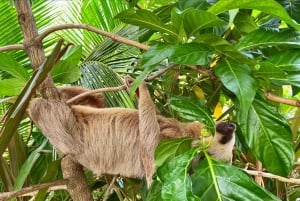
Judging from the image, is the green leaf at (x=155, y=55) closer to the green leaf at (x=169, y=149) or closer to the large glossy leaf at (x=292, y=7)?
the green leaf at (x=169, y=149)

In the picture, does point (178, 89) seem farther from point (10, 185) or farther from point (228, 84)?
point (228, 84)

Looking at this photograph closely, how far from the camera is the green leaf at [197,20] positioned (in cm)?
80

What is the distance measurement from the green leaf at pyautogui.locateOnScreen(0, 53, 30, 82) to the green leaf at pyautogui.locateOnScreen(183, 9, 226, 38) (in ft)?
1.85

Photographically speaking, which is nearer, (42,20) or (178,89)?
(178,89)

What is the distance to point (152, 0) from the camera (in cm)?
142

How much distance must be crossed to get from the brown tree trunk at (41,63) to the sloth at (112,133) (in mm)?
45

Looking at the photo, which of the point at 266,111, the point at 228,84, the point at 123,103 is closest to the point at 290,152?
the point at 266,111

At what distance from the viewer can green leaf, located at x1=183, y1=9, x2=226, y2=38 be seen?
31.7 inches

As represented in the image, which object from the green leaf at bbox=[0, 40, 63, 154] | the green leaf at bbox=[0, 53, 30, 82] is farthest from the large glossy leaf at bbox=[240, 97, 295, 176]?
the green leaf at bbox=[0, 53, 30, 82]

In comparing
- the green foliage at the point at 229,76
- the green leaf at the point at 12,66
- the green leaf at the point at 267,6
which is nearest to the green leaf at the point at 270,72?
the green foliage at the point at 229,76

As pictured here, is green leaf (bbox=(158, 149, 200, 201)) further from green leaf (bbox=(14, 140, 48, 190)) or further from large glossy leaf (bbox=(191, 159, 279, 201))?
green leaf (bbox=(14, 140, 48, 190))

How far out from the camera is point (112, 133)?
150 cm

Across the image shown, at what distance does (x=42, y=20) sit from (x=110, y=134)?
2.49 feet

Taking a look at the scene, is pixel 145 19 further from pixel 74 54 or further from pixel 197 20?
pixel 74 54
